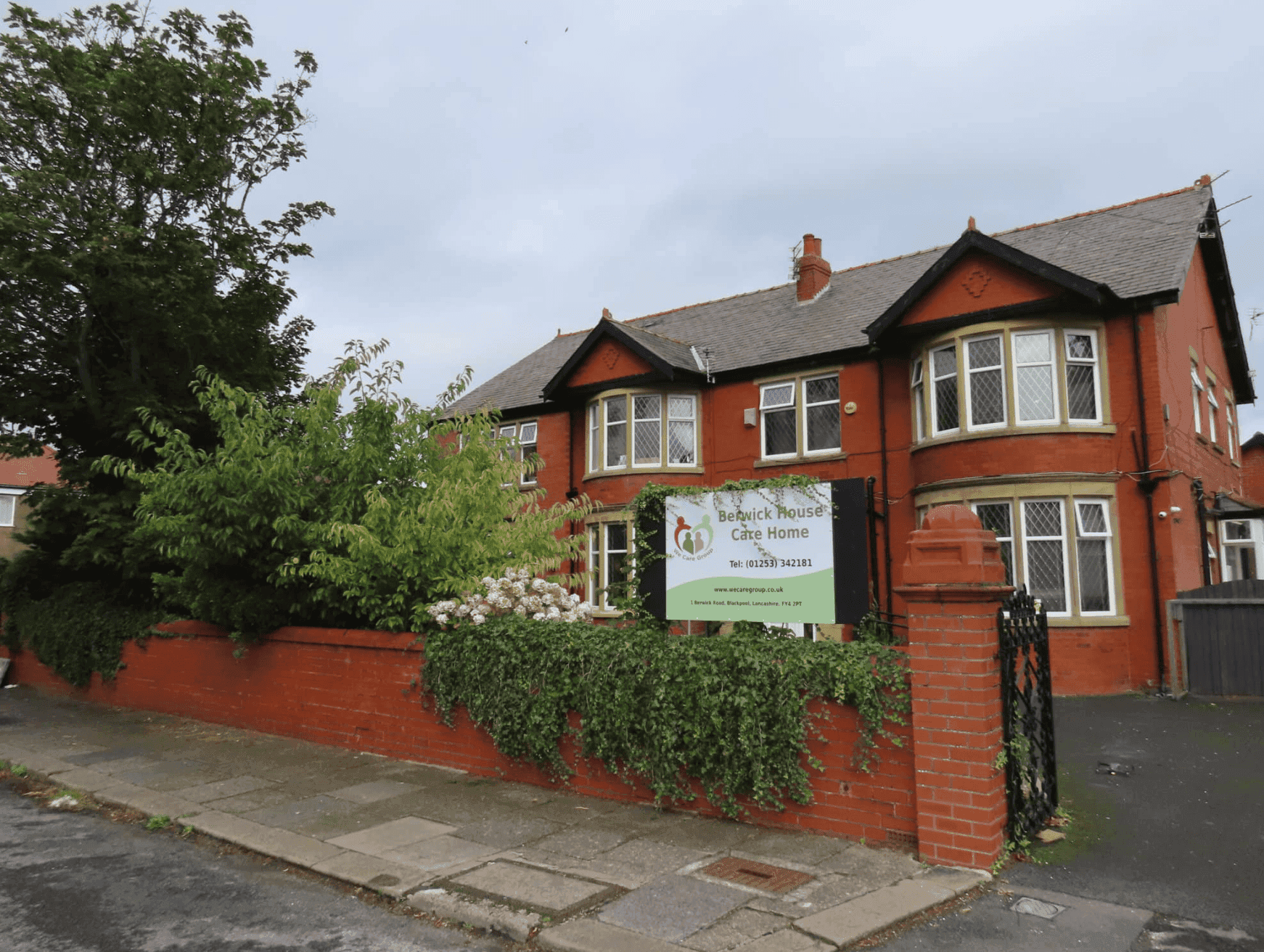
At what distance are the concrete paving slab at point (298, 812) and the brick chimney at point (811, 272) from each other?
16.4 m

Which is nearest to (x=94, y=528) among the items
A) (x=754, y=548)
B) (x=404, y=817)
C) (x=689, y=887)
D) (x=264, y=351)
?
(x=264, y=351)

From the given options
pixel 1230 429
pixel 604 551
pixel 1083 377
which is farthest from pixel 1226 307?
pixel 604 551

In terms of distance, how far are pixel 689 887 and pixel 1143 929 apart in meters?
2.22

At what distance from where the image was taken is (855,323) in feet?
57.9

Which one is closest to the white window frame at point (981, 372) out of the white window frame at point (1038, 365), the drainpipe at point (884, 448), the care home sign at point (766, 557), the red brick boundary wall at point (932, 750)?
the white window frame at point (1038, 365)

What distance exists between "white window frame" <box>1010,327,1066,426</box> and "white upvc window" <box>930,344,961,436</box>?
96 centimetres

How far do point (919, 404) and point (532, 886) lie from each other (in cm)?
1274

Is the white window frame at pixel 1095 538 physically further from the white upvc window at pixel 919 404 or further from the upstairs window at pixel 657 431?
the upstairs window at pixel 657 431

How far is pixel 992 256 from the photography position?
14.0m

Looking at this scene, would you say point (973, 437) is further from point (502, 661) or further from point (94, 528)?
point (94, 528)

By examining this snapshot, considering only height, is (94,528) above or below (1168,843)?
above

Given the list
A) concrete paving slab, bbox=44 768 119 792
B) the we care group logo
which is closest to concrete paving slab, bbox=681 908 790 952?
the we care group logo

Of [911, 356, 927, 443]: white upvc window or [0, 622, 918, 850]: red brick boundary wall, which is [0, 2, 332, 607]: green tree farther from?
[911, 356, 927, 443]: white upvc window

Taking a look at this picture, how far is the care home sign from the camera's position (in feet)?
20.1
